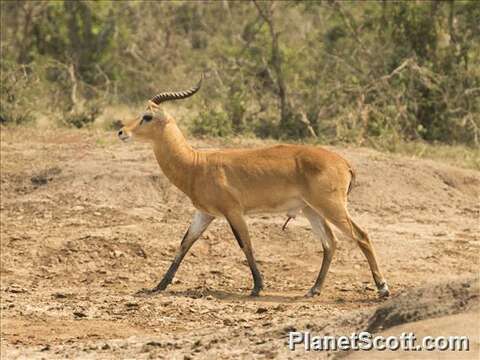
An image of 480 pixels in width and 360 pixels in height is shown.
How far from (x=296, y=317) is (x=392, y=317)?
80.9 inches

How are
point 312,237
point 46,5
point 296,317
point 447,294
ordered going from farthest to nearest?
point 46,5
point 312,237
point 296,317
point 447,294

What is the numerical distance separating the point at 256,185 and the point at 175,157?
0.92 m

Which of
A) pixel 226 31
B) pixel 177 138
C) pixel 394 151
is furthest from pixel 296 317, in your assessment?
pixel 226 31

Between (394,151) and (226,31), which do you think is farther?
(226,31)

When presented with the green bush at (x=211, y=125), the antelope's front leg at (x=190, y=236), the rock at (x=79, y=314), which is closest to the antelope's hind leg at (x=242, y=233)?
the antelope's front leg at (x=190, y=236)

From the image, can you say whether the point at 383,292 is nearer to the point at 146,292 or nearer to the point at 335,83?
the point at 146,292

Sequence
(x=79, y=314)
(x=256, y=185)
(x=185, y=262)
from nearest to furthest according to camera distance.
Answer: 1. (x=79, y=314)
2. (x=256, y=185)
3. (x=185, y=262)

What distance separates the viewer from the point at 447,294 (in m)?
7.72

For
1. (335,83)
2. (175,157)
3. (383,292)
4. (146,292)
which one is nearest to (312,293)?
(383,292)

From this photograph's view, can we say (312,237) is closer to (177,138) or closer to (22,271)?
(177,138)

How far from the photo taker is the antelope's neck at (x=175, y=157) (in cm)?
1151

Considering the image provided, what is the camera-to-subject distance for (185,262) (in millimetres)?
12719

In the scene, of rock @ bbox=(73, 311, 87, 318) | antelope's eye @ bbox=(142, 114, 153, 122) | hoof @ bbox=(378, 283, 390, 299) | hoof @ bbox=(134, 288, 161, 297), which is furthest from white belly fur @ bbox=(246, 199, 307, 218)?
rock @ bbox=(73, 311, 87, 318)

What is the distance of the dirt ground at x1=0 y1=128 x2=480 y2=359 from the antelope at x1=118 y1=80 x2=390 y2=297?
18.7 inches
